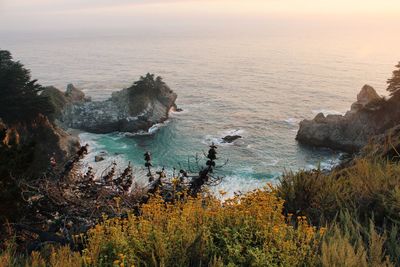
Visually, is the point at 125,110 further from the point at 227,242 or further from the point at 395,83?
the point at 227,242

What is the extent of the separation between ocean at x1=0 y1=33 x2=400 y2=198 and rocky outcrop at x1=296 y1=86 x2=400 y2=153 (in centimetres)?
186

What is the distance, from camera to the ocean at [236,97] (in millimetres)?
45594

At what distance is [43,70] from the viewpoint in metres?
122

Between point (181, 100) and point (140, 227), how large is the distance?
237 feet

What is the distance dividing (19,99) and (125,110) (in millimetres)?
19675

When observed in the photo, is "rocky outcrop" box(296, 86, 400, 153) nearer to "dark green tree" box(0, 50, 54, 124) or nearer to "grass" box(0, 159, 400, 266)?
"dark green tree" box(0, 50, 54, 124)

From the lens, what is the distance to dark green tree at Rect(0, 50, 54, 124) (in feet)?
137

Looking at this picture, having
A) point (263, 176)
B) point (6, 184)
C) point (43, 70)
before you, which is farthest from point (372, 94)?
point (43, 70)

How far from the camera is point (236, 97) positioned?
79.7 meters

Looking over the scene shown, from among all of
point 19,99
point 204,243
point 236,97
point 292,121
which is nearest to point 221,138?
point 292,121

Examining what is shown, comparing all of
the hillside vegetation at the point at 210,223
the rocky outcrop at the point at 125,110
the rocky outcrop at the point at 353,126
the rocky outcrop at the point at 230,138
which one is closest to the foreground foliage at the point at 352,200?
the hillside vegetation at the point at 210,223

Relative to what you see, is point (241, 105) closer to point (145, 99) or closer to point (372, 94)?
point (145, 99)

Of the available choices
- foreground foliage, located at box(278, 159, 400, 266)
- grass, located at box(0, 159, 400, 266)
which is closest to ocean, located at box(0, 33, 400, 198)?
foreground foliage, located at box(278, 159, 400, 266)

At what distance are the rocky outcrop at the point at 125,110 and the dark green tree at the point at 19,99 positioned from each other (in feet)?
41.9
